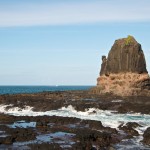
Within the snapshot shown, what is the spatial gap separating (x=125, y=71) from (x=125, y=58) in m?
3.32

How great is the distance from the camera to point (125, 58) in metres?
75.0

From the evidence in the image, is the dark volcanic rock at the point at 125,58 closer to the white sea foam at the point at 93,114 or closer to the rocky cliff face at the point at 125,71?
the rocky cliff face at the point at 125,71

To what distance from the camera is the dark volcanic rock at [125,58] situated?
73188 mm

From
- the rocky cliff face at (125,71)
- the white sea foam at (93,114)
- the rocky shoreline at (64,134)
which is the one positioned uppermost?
the rocky cliff face at (125,71)

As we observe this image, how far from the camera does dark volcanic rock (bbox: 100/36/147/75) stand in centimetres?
7319

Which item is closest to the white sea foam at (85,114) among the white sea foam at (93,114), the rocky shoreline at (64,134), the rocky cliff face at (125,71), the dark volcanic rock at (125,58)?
the white sea foam at (93,114)

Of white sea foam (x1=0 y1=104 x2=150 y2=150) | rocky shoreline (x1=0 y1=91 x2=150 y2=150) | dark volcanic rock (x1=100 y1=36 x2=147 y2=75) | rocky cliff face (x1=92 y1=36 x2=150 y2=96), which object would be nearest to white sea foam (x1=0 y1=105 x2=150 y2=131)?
white sea foam (x1=0 y1=104 x2=150 y2=150)

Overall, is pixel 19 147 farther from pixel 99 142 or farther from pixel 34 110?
pixel 34 110

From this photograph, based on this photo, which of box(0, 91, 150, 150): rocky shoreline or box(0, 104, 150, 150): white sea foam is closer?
box(0, 91, 150, 150): rocky shoreline

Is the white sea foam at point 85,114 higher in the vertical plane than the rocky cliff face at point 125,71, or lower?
lower

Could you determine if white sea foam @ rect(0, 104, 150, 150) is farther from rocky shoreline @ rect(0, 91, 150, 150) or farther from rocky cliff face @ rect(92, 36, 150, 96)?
rocky cliff face @ rect(92, 36, 150, 96)

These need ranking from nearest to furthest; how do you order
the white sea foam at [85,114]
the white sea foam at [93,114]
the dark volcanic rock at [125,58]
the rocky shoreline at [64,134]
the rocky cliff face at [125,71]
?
the rocky shoreline at [64,134]
the white sea foam at [93,114]
the white sea foam at [85,114]
the rocky cliff face at [125,71]
the dark volcanic rock at [125,58]

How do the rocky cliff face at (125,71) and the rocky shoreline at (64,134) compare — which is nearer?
the rocky shoreline at (64,134)

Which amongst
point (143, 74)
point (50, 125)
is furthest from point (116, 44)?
point (50, 125)
